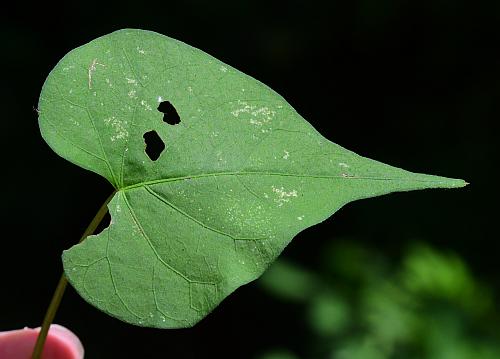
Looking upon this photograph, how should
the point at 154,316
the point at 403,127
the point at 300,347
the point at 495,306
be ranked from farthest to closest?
the point at 403,127, the point at 300,347, the point at 495,306, the point at 154,316

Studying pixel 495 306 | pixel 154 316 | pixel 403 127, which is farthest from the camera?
pixel 403 127

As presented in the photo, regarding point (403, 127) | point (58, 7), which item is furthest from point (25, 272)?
point (403, 127)

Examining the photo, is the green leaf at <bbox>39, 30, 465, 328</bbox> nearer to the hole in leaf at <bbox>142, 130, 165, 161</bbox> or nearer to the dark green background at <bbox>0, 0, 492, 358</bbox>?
the hole in leaf at <bbox>142, 130, 165, 161</bbox>

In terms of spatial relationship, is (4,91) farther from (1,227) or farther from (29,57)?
(1,227)

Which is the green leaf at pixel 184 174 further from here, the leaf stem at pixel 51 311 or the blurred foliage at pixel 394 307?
the blurred foliage at pixel 394 307

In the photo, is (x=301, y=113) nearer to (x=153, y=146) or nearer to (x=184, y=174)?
(x=153, y=146)

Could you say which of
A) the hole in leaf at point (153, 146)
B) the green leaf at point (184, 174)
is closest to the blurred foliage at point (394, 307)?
the hole in leaf at point (153, 146)

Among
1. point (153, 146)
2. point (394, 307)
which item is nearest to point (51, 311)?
point (153, 146)
